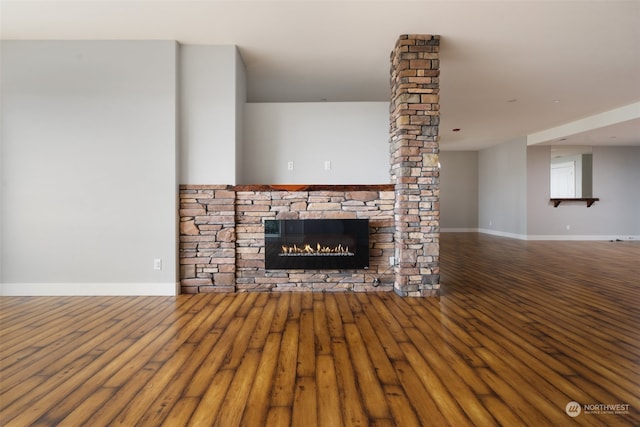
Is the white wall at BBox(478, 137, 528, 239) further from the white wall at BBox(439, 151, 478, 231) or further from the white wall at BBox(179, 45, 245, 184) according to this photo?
the white wall at BBox(179, 45, 245, 184)

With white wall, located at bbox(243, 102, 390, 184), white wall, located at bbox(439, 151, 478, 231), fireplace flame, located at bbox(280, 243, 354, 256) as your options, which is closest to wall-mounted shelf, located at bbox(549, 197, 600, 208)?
white wall, located at bbox(439, 151, 478, 231)

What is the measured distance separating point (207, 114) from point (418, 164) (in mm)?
2483

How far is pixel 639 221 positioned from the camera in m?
8.91

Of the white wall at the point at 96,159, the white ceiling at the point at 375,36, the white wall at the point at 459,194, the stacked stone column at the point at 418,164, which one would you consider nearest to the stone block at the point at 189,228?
the white wall at the point at 96,159

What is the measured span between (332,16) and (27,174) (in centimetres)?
375

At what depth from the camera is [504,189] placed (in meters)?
9.64

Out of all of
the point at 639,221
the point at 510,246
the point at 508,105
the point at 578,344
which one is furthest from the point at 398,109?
the point at 639,221

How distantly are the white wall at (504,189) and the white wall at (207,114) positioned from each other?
811 centimetres

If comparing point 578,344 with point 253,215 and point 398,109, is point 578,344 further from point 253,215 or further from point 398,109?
point 253,215

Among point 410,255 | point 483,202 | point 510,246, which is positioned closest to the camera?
A: point 410,255

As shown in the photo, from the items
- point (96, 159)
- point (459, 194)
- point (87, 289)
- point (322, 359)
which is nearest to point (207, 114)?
point (96, 159)

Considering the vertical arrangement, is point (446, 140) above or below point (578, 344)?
above

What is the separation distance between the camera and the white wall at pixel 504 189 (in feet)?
29.2

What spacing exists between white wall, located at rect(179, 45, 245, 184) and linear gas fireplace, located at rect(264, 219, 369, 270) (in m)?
0.85
